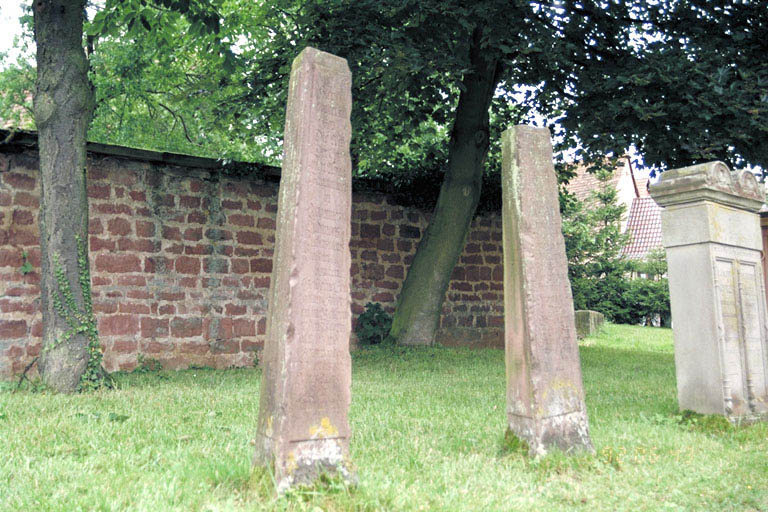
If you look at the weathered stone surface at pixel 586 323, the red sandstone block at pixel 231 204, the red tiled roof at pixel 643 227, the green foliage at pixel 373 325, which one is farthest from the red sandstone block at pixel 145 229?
the red tiled roof at pixel 643 227

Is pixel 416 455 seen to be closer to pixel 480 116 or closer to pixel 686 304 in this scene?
pixel 686 304

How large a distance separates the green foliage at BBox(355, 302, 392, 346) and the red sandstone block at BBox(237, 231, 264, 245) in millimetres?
2270

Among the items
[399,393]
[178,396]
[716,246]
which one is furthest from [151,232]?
[716,246]

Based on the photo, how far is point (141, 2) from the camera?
9516mm

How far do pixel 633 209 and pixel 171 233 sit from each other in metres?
32.8

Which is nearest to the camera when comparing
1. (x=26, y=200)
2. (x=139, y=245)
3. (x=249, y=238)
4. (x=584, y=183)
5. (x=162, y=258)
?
(x=26, y=200)

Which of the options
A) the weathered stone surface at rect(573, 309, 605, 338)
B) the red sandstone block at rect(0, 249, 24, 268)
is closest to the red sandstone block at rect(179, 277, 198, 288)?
the red sandstone block at rect(0, 249, 24, 268)

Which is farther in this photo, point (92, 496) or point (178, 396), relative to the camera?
point (178, 396)

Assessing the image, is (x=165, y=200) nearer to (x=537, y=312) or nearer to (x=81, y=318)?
(x=81, y=318)

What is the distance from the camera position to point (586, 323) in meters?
19.1

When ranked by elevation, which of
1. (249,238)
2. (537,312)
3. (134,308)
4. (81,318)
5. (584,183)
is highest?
(584,183)

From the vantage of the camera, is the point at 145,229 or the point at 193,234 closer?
the point at 145,229

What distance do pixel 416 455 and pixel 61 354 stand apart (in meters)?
4.64

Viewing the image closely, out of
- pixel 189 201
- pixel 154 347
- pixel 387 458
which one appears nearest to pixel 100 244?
pixel 189 201
